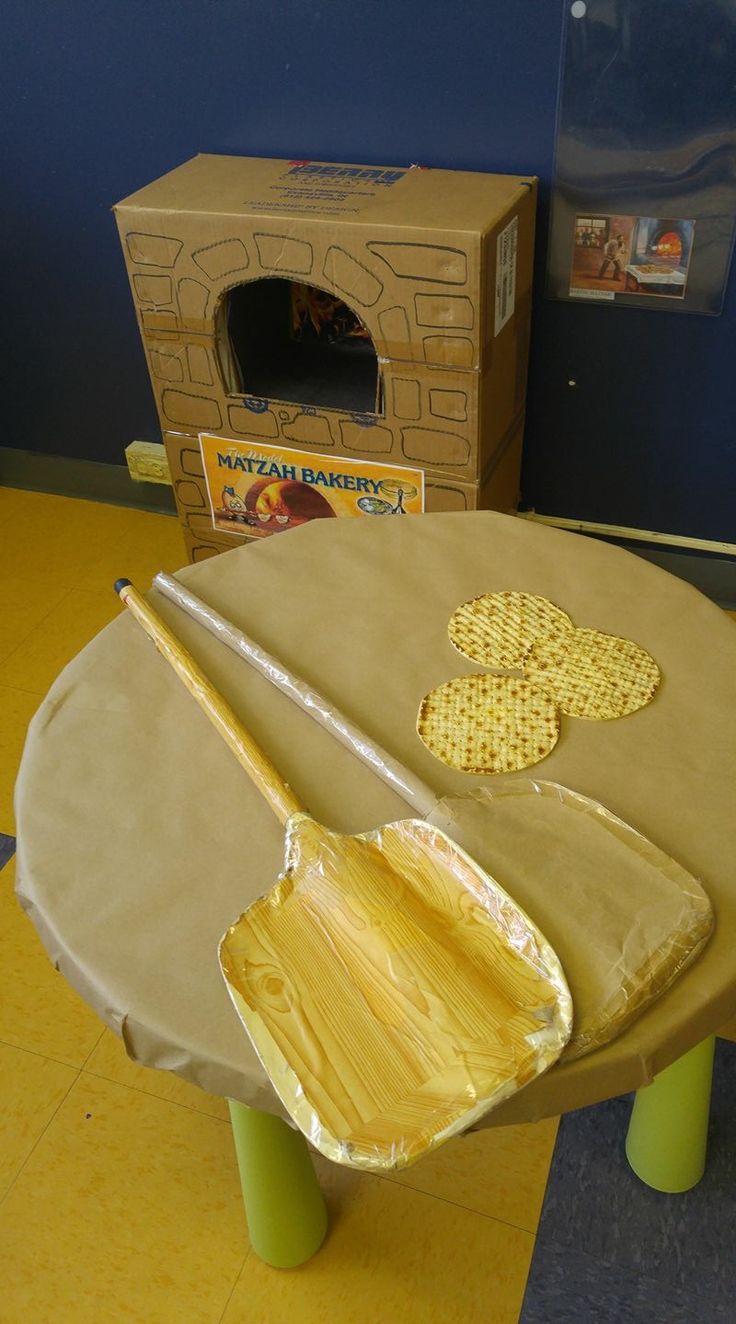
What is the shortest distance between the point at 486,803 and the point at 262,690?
291 mm

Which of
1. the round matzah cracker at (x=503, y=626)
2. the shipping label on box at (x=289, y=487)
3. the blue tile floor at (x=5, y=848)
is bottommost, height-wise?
the blue tile floor at (x=5, y=848)

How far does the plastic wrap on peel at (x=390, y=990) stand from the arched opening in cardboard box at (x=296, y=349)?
117 cm

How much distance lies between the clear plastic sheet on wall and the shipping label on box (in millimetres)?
499

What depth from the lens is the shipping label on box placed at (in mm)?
1840

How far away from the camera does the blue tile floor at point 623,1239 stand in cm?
116

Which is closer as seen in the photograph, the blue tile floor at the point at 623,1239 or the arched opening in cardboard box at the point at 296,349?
the blue tile floor at the point at 623,1239

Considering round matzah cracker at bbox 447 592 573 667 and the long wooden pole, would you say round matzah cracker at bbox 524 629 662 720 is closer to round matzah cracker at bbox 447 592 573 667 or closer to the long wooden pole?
round matzah cracker at bbox 447 592 573 667

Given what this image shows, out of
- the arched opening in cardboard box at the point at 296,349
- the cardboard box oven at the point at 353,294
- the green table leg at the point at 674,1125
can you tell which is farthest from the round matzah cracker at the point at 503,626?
the arched opening in cardboard box at the point at 296,349

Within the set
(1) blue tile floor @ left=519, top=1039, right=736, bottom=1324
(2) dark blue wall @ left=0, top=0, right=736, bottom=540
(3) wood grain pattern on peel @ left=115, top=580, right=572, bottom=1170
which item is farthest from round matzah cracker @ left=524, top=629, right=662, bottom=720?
(2) dark blue wall @ left=0, top=0, right=736, bottom=540

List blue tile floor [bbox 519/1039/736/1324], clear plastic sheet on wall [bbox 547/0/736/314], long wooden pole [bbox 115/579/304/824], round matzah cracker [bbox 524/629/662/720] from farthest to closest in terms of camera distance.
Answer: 1. clear plastic sheet on wall [bbox 547/0/736/314]
2. blue tile floor [bbox 519/1039/736/1324]
3. round matzah cracker [bbox 524/629/662/720]
4. long wooden pole [bbox 115/579/304/824]

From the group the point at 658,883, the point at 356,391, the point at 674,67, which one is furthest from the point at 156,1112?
the point at 674,67

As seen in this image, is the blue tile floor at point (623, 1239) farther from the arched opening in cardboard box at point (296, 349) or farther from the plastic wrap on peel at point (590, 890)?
the arched opening in cardboard box at point (296, 349)

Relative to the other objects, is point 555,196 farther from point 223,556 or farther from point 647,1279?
point 647,1279

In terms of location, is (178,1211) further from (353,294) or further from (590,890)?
(353,294)
